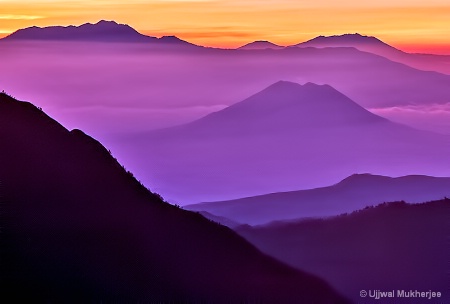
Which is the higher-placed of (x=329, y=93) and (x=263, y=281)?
(x=329, y=93)

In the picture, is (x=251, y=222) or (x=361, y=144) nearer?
(x=251, y=222)

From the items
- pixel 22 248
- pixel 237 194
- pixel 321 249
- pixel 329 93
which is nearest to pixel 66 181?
pixel 22 248

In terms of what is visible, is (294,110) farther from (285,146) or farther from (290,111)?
(285,146)

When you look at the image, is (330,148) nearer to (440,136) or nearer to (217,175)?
(440,136)

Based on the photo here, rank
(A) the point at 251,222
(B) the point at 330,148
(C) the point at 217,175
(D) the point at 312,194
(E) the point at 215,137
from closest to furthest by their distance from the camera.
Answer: (A) the point at 251,222 → (D) the point at 312,194 → (C) the point at 217,175 → (B) the point at 330,148 → (E) the point at 215,137

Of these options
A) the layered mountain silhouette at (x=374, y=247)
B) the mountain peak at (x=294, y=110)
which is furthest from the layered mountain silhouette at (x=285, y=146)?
the layered mountain silhouette at (x=374, y=247)
